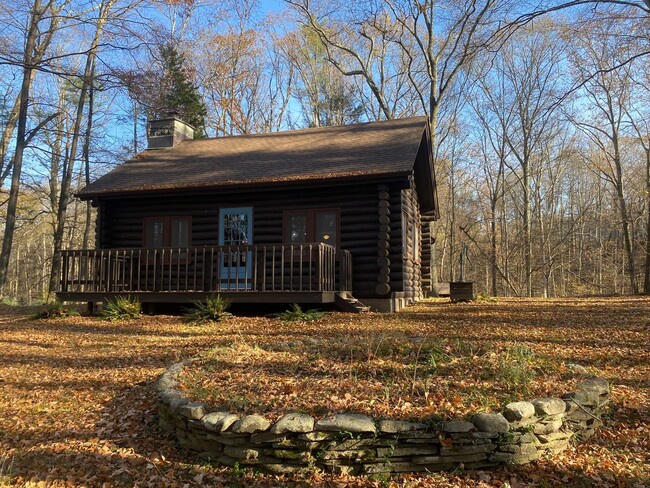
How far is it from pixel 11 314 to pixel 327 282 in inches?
378

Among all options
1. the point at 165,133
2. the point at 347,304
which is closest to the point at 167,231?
the point at 165,133

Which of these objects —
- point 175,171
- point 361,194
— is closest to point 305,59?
point 175,171

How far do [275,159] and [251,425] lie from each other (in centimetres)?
1164

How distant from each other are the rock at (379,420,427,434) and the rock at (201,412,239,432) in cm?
135

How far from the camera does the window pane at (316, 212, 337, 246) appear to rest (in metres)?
13.3

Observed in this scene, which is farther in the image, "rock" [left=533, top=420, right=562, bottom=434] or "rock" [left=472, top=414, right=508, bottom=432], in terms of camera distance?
"rock" [left=533, top=420, right=562, bottom=434]

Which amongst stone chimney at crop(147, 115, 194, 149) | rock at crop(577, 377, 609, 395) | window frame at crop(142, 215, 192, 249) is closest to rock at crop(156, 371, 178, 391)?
rock at crop(577, 377, 609, 395)

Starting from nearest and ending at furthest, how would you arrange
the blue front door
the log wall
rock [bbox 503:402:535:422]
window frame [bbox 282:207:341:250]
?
1. rock [bbox 503:402:535:422]
2. window frame [bbox 282:207:341:250]
3. the log wall
4. the blue front door

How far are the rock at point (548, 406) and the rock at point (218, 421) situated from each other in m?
2.77

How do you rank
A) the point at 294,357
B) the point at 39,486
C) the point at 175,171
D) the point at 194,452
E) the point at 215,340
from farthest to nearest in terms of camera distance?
the point at 175,171 < the point at 215,340 < the point at 294,357 < the point at 194,452 < the point at 39,486

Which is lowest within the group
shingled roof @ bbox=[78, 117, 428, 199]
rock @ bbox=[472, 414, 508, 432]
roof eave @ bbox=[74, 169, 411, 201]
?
rock @ bbox=[472, 414, 508, 432]

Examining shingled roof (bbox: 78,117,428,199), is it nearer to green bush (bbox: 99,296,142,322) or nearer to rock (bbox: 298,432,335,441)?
green bush (bbox: 99,296,142,322)

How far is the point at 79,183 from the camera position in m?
30.9

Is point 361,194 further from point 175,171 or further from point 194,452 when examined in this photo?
point 194,452
